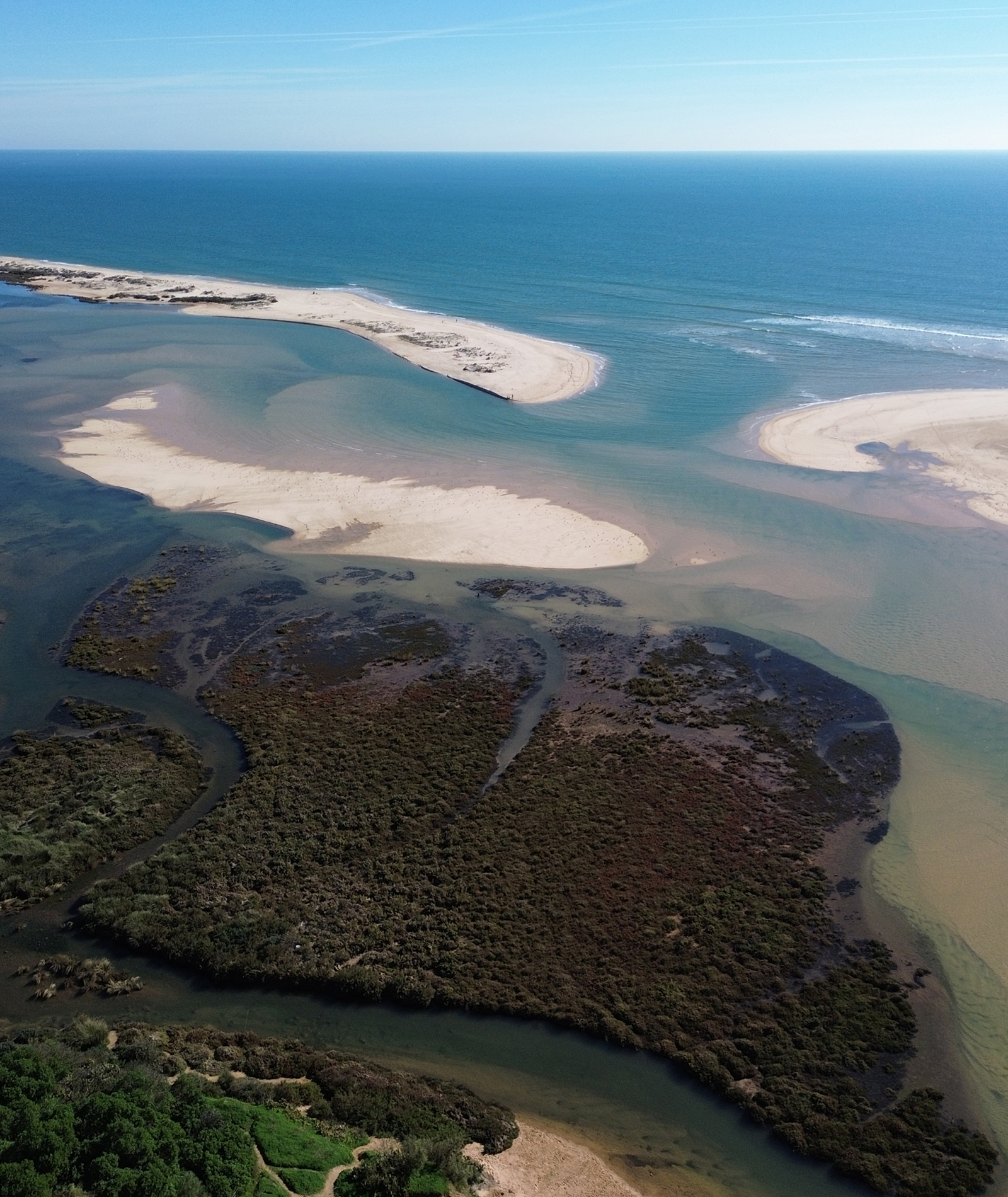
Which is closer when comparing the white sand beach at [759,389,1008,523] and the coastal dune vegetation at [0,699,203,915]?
the coastal dune vegetation at [0,699,203,915]

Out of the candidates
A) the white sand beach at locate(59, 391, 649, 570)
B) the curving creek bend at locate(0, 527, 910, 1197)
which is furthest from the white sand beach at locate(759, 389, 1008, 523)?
the curving creek bend at locate(0, 527, 910, 1197)

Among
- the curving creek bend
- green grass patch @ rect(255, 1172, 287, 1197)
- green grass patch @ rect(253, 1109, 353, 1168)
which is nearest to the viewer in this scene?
green grass patch @ rect(255, 1172, 287, 1197)

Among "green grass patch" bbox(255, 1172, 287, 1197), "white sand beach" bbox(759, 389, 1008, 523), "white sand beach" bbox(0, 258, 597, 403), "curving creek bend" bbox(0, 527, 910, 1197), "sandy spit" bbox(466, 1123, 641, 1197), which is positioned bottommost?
"curving creek bend" bbox(0, 527, 910, 1197)

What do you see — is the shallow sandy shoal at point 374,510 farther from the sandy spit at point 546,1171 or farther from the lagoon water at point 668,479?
the sandy spit at point 546,1171

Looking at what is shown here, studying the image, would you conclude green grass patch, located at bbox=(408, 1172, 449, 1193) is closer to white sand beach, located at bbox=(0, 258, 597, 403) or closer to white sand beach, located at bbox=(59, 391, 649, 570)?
white sand beach, located at bbox=(59, 391, 649, 570)

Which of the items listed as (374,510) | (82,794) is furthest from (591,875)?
(374,510)

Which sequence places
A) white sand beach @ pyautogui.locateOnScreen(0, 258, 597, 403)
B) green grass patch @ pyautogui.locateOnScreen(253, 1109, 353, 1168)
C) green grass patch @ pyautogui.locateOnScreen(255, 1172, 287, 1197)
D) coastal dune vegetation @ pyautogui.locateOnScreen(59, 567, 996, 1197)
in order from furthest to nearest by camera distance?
white sand beach @ pyautogui.locateOnScreen(0, 258, 597, 403), coastal dune vegetation @ pyautogui.locateOnScreen(59, 567, 996, 1197), green grass patch @ pyautogui.locateOnScreen(253, 1109, 353, 1168), green grass patch @ pyautogui.locateOnScreen(255, 1172, 287, 1197)
